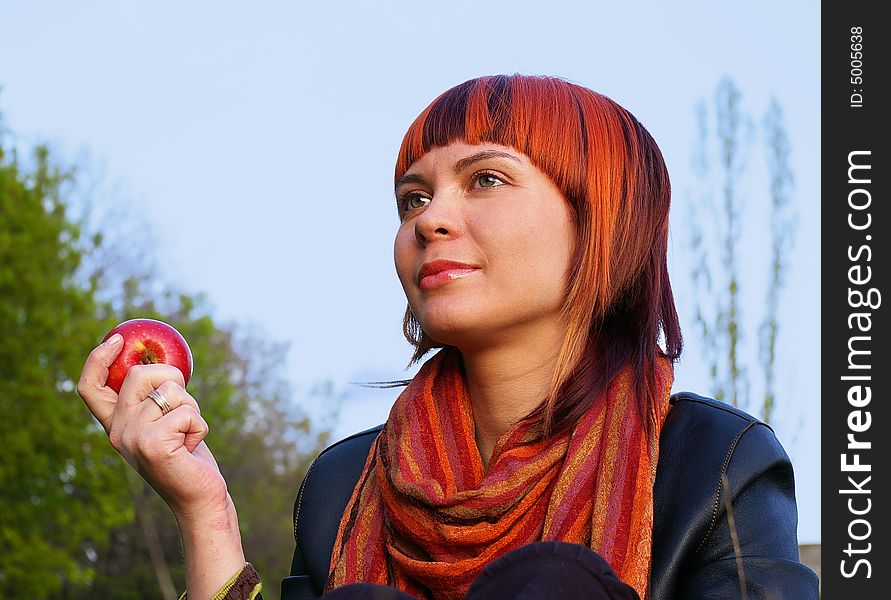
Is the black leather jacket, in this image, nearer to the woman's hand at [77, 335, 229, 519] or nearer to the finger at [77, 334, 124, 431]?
the woman's hand at [77, 335, 229, 519]

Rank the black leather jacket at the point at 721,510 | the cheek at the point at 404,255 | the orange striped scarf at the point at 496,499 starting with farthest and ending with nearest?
the cheek at the point at 404,255 < the orange striped scarf at the point at 496,499 < the black leather jacket at the point at 721,510

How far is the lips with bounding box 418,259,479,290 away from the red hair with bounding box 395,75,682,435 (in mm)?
259

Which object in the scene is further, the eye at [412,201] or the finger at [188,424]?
the eye at [412,201]

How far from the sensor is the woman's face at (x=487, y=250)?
247 centimetres

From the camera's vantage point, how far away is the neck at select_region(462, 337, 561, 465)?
2652 mm

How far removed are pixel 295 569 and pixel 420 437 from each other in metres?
0.57

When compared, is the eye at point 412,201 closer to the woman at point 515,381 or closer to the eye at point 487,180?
the woman at point 515,381

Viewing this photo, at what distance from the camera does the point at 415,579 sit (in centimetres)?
258

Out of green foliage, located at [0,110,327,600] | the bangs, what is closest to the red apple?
the bangs

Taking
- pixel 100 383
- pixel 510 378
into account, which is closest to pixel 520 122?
pixel 510 378

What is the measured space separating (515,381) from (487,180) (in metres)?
0.48

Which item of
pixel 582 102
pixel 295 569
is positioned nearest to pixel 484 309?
pixel 582 102

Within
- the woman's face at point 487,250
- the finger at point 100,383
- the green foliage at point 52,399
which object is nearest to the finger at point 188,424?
the finger at point 100,383

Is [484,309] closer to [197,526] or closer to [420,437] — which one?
[420,437]
